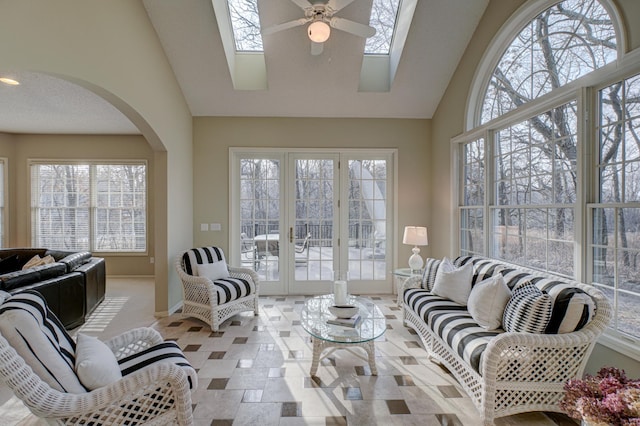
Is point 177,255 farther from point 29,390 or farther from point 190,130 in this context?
point 29,390

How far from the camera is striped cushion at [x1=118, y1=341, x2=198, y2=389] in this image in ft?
5.78

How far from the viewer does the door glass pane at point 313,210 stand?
4.88 meters

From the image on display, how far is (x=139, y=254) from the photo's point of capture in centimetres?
615

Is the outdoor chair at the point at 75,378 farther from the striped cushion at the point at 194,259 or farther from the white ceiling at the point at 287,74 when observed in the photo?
the white ceiling at the point at 287,74

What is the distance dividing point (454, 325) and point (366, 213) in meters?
2.65

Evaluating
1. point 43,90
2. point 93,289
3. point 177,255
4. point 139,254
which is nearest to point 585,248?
point 177,255

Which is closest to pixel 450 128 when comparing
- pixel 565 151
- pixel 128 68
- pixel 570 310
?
pixel 565 151

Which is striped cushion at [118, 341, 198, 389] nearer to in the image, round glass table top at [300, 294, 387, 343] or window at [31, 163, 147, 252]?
round glass table top at [300, 294, 387, 343]

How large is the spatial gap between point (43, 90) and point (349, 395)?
4948 millimetres

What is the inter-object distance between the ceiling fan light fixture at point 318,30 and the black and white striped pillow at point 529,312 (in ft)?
8.64

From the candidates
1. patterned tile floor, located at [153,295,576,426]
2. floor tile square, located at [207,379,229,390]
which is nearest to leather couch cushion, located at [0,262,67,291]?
patterned tile floor, located at [153,295,576,426]

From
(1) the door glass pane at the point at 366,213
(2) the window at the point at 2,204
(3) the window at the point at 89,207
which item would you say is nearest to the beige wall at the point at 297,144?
(1) the door glass pane at the point at 366,213

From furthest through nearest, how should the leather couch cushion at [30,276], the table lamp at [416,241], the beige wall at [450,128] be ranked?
the table lamp at [416,241]
the beige wall at [450,128]
the leather couch cushion at [30,276]

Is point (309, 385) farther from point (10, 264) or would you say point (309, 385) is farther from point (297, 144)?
point (10, 264)
